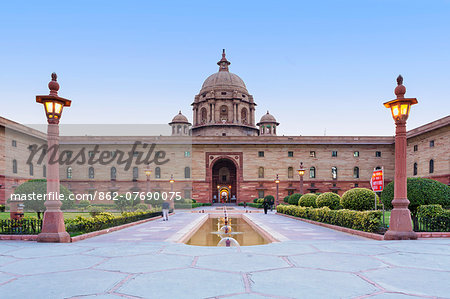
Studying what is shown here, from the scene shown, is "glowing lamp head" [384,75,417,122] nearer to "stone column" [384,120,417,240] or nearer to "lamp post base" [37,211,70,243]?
"stone column" [384,120,417,240]

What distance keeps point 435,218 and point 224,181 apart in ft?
142

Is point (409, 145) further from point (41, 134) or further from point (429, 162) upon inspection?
point (41, 134)

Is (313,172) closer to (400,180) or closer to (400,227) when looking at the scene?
(400,180)

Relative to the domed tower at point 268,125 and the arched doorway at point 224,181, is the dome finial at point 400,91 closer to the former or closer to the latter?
the arched doorway at point 224,181

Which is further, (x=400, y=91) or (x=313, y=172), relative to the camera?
(x=313, y=172)

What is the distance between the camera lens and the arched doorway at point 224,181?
52312mm

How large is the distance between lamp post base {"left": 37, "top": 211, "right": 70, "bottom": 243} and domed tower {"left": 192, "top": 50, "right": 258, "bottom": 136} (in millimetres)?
44839

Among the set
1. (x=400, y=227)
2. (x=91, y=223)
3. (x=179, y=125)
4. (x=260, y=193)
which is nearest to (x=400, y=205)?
(x=400, y=227)

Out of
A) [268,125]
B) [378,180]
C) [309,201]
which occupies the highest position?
[268,125]

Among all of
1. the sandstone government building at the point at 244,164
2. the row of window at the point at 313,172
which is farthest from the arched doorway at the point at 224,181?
the row of window at the point at 313,172

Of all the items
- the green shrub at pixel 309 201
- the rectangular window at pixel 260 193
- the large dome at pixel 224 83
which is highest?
the large dome at pixel 224 83

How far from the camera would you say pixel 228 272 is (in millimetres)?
5438

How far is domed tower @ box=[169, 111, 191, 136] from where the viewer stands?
56.9 m

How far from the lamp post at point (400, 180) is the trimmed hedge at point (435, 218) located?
162cm
